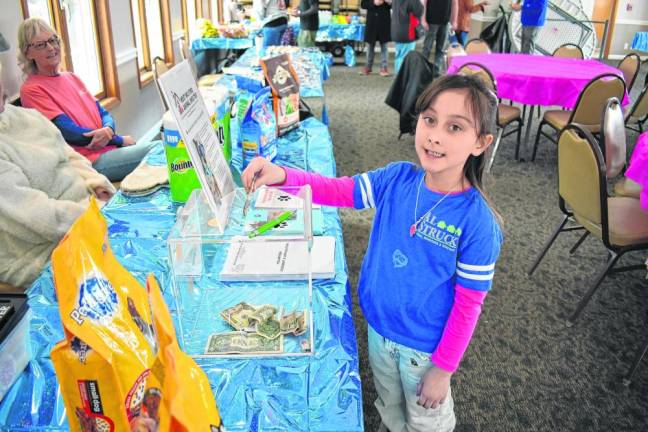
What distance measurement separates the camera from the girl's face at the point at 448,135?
0.99m

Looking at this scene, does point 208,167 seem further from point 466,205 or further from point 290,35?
point 290,35

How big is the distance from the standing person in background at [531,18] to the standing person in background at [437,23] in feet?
3.27

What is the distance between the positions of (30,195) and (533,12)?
5.44m

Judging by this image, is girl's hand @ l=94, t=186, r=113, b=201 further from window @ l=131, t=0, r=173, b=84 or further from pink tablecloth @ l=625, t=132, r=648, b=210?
window @ l=131, t=0, r=173, b=84

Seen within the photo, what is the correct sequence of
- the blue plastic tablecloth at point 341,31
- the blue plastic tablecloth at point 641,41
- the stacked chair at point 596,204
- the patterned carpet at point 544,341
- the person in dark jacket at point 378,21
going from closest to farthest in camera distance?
the patterned carpet at point 544,341 → the stacked chair at point 596,204 → the person in dark jacket at point 378,21 → the blue plastic tablecloth at point 341,31 → the blue plastic tablecloth at point 641,41

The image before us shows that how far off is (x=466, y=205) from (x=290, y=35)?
6.59 meters

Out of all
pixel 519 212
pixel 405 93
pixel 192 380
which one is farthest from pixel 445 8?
pixel 192 380

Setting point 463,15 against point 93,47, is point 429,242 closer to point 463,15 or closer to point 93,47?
point 93,47

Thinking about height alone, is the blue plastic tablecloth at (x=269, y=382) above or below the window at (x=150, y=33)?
below

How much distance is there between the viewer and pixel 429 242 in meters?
1.07

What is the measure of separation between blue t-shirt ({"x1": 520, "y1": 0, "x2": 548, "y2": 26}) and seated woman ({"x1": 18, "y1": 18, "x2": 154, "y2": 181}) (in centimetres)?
465

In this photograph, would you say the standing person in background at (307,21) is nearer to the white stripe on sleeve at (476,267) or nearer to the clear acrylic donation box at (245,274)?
the clear acrylic donation box at (245,274)

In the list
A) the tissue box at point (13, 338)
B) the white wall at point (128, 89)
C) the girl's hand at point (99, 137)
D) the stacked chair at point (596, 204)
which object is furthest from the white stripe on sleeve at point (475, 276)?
the white wall at point (128, 89)

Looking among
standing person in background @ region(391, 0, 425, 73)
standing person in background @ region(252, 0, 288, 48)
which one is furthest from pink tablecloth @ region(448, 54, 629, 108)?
standing person in background @ region(391, 0, 425, 73)
